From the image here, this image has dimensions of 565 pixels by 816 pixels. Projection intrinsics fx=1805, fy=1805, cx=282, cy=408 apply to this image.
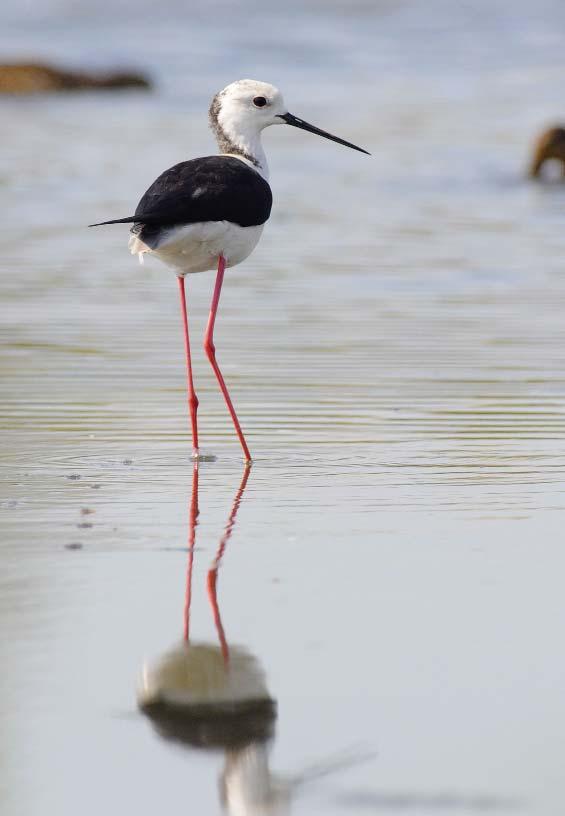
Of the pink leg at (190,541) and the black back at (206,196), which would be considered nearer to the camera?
the pink leg at (190,541)

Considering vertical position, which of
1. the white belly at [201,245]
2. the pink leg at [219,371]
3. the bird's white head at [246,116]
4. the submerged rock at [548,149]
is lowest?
→ the submerged rock at [548,149]

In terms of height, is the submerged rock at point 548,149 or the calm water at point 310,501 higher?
the calm water at point 310,501

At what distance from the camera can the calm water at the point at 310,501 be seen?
3.51m

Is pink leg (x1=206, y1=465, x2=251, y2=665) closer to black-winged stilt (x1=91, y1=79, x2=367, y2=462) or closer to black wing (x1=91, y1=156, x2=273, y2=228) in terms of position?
black-winged stilt (x1=91, y1=79, x2=367, y2=462)

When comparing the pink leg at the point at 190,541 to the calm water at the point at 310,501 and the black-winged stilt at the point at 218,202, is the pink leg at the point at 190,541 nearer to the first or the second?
the calm water at the point at 310,501

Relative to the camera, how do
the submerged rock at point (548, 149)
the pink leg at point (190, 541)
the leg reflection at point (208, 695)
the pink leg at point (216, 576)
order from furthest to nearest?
the submerged rock at point (548, 149) < the pink leg at point (190, 541) < the pink leg at point (216, 576) < the leg reflection at point (208, 695)

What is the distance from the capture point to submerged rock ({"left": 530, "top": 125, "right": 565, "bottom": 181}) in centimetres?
1727

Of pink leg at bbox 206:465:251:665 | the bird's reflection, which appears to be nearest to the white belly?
pink leg at bbox 206:465:251:665

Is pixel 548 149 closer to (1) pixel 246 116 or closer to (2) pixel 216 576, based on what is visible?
(1) pixel 246 116

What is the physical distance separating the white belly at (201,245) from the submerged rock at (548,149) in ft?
35.5

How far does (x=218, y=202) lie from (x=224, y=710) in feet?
9.92

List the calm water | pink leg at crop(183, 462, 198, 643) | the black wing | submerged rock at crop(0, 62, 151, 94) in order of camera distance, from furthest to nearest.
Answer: submerged rock at crop(0, 62, 151, 94), the black wing, pink leg at crop(183, 462, 198, 643), the calm water

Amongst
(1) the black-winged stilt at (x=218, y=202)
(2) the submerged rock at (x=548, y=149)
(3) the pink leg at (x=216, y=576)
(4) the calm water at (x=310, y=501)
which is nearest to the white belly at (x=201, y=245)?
(1) the black-winged stilt at (x=218, y=202)

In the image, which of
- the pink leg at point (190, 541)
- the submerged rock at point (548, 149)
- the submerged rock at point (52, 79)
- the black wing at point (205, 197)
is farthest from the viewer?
the submerged rock at point (52, 79)
